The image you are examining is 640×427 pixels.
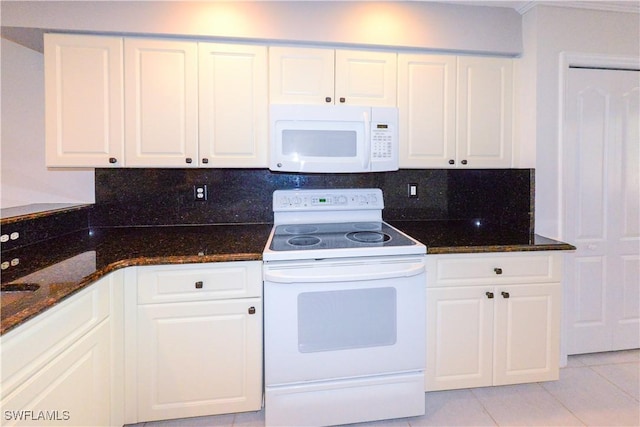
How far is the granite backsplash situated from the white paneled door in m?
0.36

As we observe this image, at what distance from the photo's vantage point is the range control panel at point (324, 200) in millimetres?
2141

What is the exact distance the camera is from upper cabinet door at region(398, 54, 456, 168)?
200 cm

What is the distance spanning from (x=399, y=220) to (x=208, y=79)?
152 cm

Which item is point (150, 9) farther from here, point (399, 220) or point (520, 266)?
point (520, 266)

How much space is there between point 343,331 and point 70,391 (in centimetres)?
105

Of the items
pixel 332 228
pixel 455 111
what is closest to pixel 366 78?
pixel 455 111

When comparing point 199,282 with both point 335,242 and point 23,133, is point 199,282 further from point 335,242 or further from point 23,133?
point 23,133

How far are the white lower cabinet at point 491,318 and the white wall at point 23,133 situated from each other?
2.34 metres

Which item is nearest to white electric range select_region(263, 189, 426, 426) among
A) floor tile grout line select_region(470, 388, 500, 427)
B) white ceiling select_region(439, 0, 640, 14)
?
floor tile grout line select_region(470, 388, 500, 427)

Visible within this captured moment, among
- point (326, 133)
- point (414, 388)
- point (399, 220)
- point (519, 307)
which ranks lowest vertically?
point (414, 388)

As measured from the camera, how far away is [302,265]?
5.01 feet

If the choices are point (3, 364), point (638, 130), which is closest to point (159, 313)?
point (3, 364)

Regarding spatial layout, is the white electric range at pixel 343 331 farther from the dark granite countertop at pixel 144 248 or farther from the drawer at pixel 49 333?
the drawer at pixel 49 333

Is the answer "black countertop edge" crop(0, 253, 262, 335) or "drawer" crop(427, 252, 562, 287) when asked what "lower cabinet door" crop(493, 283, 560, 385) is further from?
"black countertop edge" crop(0, 253, 262, 335)
